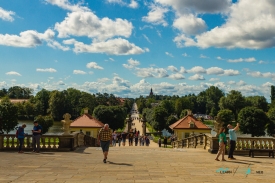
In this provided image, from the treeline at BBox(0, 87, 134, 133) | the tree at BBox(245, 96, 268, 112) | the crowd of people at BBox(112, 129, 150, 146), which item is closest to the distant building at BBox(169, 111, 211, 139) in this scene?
the crowd of people at BBox(112, 129, 150, 146)

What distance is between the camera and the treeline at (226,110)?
70.7 meters

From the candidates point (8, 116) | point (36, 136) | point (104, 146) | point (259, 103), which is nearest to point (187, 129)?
point (8, 116)

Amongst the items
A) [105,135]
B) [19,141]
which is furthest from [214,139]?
[19,141]

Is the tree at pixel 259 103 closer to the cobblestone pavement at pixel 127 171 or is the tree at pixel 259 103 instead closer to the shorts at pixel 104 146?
the cobblestone pavement at pixel 127 171

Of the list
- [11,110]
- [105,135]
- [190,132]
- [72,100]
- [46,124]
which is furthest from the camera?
[72,100]

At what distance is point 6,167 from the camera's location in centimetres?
1152

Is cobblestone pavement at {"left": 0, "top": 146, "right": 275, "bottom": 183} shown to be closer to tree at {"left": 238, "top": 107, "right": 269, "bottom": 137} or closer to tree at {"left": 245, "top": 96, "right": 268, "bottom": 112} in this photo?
tree at {"left": 238, "top": 107, "right": 269, "bottom": 137}

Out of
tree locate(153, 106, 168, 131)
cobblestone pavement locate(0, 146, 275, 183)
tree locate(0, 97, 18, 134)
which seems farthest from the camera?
tree locate(153, 106, 168, 131)

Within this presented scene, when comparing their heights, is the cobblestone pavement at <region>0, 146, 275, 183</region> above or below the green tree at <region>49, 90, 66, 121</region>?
below

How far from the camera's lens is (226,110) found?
84.8 m

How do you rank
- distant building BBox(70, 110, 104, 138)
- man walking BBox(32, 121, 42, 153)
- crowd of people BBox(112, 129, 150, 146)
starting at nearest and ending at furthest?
man walking BBox(32, 121, 42, 153) < crowd of people BBox(112, 129, 150, 146) < distant building BBox(70, 110, 104, 138)

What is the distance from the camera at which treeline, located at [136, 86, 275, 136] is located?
70688 millimetres

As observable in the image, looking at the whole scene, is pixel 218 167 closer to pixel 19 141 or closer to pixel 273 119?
pixel 19 141

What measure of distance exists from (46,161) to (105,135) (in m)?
2.68
